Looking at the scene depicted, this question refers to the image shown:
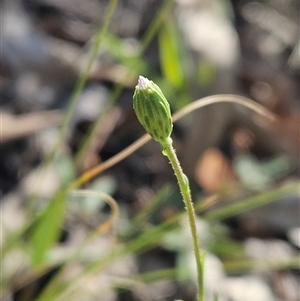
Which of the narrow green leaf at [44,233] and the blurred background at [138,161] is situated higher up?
the blurred background at [138,161]

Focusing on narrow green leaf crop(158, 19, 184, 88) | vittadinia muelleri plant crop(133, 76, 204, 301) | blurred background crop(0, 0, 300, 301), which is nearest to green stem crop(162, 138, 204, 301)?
vittadinia muelleri plant crop(133, 76, 204, 301)

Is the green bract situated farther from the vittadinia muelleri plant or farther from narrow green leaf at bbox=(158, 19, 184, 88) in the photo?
narrow green leaf at bbox=(158, 19, 184, 88)

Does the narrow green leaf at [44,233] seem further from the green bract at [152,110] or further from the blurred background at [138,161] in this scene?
the green bract at [152,110]

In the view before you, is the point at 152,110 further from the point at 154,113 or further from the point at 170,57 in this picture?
the point at 170,57

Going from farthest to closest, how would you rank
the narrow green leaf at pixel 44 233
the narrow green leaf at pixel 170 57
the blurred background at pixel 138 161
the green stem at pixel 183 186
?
the narrow green leaf at pixel 170 57 → the blurred background at pixel 138 161 → the narrow green leaf at pixel 44 233 → the green stem at pixel 183 186

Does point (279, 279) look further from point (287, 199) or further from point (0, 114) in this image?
point (0, 114)

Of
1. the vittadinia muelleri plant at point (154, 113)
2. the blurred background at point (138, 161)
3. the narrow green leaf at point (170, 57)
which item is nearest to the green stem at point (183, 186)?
the vittadinia muelleri plant at point (154, 113)
